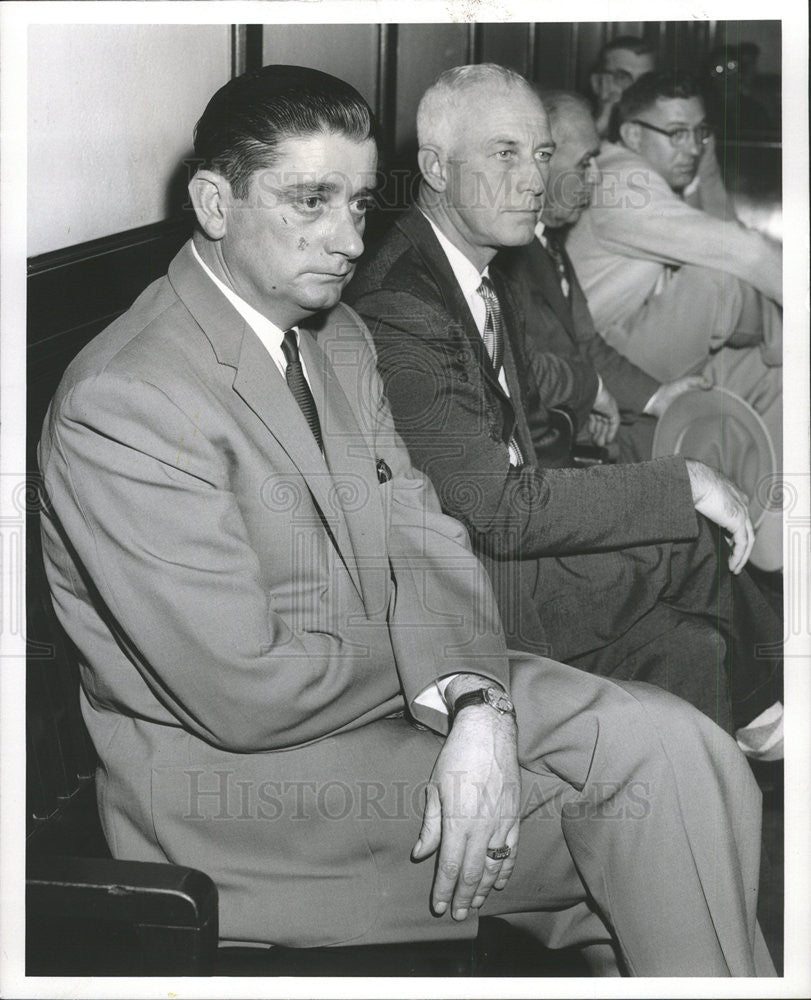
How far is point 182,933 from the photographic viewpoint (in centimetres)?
116

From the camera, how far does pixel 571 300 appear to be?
6.55 ft

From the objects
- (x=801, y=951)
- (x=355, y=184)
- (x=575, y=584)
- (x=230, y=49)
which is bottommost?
(x=801, y=951)

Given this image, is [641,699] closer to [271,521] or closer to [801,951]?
[801,951]

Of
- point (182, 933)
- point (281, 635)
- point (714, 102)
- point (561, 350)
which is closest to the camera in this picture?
point (182, 933)

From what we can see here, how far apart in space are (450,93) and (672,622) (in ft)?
2.82

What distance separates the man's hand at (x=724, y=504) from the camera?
1.66 m

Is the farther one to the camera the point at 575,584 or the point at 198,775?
the point at 575,584

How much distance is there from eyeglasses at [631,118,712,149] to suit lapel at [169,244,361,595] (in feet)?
3.82

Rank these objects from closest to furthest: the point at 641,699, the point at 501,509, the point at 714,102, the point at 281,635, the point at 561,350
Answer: the point at 281,635 → the point at 641,699 → the point at 501,509 → the point at 561,350 → the point at 714,102

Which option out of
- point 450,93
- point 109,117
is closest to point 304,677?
point 109,117

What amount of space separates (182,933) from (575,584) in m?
0.77

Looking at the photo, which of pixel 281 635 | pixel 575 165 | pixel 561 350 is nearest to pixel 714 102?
pixel 575 165

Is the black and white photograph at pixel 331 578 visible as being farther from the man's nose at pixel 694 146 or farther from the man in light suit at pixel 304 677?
the man's nose at pixel 694 146

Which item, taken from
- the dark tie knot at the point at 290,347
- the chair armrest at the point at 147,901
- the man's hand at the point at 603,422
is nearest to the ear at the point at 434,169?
the dark tie knot at the point at 290,347
